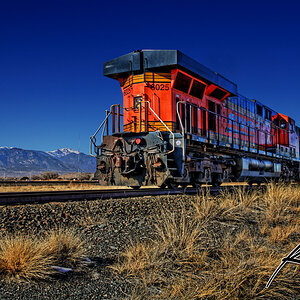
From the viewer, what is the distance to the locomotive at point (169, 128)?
345 inches

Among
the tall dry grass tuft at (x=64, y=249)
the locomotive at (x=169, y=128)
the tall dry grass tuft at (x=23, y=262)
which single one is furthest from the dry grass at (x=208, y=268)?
the locomotive at (x=169, y=128)

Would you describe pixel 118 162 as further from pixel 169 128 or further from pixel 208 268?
pixel 208 268

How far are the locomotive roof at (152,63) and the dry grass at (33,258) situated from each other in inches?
285

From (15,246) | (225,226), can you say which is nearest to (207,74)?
(225,226)

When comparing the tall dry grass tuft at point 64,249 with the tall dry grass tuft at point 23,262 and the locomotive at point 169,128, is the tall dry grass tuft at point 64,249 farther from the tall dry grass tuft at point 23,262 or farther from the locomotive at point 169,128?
the locomotive at point 169,128

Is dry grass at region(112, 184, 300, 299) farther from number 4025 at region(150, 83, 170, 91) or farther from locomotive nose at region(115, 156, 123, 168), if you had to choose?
number 4025 at region(150, 83, 170, 91)

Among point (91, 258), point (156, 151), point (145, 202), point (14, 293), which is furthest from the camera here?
point (156, 151)

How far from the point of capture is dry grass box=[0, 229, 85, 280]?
2.55 meters

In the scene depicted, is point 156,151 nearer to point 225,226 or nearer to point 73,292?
point 225,226

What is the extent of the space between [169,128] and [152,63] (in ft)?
6.38

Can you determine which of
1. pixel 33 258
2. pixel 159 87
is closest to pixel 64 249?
pixel 33 258

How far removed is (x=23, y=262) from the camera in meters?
2.61

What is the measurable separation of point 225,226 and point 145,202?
1791mm

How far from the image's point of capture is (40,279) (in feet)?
8.31
